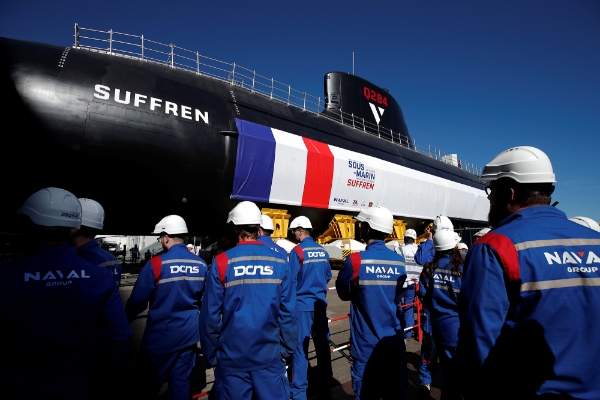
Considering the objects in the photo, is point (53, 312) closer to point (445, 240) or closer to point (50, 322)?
point (50, 322)

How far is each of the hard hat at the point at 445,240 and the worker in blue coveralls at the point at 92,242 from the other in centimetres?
378

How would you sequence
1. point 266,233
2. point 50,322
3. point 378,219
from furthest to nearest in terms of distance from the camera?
point 266,233 → point 378,219 → point 50,322

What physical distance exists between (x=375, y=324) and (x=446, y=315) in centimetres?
86

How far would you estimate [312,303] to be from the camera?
4.82m

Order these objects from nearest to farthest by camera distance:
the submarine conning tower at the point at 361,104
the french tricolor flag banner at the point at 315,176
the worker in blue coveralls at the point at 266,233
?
the worker in blue coveralls at the point at 266,233, the french tricolor flag banner at the point at 315,176, the submarine conning tower at the point at 361,104

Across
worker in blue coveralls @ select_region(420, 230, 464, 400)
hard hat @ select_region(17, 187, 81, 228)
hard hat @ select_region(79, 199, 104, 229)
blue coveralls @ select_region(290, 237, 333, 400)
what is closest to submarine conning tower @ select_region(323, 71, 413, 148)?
blue coveralls @ select_region(290, 237, 333, 400)

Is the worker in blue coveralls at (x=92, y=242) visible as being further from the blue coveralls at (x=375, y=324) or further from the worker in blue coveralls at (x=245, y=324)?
the blue coveralls at (x=375, y=324)

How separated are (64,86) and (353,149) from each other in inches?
401

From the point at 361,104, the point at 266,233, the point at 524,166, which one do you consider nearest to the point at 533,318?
the point at 524,166

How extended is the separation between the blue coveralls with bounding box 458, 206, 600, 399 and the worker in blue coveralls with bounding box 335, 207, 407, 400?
1.88 meters

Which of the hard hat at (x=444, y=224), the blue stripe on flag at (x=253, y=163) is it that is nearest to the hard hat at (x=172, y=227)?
the hard hat at (x=444, y=224)

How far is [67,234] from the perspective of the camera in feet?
7.48

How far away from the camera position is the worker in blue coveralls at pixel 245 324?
9.02 ft

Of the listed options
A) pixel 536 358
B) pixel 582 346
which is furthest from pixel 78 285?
pixel 582 346
